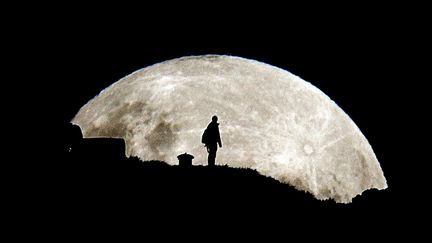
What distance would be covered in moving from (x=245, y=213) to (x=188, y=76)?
15.0 m

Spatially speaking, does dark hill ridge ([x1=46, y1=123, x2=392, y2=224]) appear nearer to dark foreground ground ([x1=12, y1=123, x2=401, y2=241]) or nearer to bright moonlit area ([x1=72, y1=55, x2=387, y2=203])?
dark foreground ground ([x1=12, y1=123, x2=401, y2=241])

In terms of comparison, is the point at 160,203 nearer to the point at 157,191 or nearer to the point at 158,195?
the point at 158,195

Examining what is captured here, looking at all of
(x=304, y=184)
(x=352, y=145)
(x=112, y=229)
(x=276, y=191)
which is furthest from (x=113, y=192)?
(x=352, y=145)

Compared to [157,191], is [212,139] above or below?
above

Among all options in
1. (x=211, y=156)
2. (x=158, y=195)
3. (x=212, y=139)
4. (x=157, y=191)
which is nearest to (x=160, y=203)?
(x=158, y=195)

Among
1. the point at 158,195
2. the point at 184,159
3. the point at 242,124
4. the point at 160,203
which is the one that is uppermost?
the point at 242,124

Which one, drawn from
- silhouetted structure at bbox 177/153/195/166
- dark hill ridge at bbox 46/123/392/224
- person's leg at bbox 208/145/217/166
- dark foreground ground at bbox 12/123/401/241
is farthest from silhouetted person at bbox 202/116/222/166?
silhouetted structure at bbox 177/153/195/166

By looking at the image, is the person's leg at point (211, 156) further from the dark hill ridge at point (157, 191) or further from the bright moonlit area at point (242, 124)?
the bright moonlit area at point (242, 124)

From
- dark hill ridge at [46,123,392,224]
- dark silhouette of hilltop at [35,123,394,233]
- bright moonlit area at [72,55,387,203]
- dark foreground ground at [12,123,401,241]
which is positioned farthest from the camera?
bright moonlit area at [72,55,387,203]

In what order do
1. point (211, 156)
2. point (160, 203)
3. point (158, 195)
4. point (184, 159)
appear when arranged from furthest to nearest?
point (211, 156), point (184, 159), point (158, 195), point (160, 203)

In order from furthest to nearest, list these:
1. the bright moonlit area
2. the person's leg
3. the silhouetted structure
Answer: the bright moonlit area, the person's leg, the silhouetted structure

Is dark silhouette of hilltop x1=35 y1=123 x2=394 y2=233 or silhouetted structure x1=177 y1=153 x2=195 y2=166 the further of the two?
silhouetted structure x1=177 y1=153 x2=195 y2=166

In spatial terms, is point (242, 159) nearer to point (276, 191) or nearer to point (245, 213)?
point (276, 191)

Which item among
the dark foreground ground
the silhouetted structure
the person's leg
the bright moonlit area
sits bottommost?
the dark foreground ground
